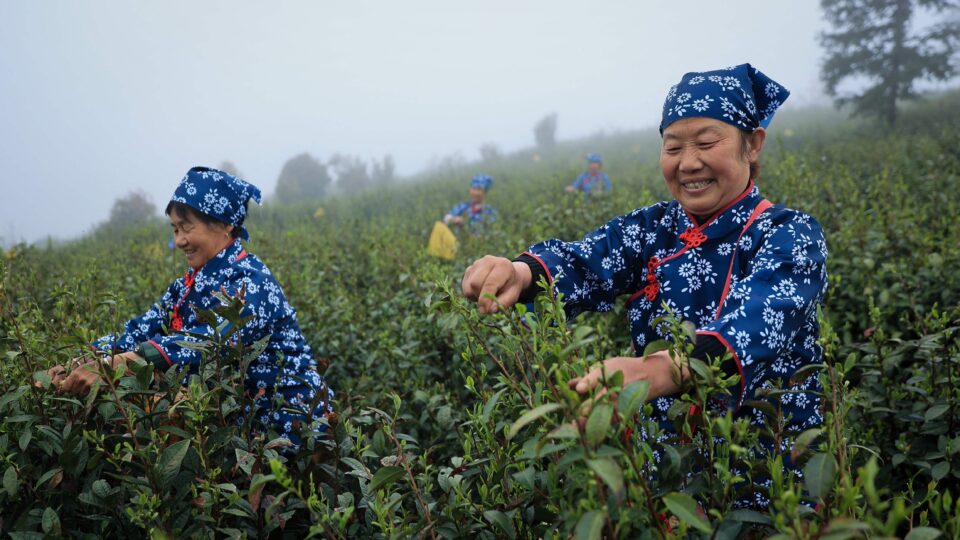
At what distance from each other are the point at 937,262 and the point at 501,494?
289 centimetres

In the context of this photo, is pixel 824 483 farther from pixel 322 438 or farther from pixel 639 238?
pixel 322 438

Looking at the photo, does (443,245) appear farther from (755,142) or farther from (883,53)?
(883,53)

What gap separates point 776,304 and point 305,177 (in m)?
38.5

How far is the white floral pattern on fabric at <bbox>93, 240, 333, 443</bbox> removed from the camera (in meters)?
2.25

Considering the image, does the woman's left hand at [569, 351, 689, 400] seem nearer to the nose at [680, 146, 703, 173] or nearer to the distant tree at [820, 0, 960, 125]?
the nose at [680, 146, 703, 173]

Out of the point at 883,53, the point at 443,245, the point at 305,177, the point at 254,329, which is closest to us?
the point at 254,329

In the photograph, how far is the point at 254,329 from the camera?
232cm

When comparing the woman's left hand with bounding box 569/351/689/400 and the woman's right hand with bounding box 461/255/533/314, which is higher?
the woman's right hand with bounding box 461/255/533/314

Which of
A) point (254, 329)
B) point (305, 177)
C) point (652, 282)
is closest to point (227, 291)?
point (254, 329)

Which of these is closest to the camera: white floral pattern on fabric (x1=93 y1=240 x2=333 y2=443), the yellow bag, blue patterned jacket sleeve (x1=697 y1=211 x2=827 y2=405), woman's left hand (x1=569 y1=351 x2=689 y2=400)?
woman's left hand (x1=569 y1=351 x2=689 y2=400)

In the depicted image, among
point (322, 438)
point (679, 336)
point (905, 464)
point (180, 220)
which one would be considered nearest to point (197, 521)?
point (322, 438)

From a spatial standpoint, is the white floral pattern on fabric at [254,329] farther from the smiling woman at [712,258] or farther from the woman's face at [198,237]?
the smiling woman at [712,258]

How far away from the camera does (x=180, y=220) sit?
2.64 meters

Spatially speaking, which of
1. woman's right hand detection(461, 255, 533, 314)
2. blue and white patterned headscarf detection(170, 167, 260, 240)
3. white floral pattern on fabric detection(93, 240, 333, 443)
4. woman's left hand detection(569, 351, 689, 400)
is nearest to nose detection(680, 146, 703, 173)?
woman's right hand detection(461, 255, 533, 314)
